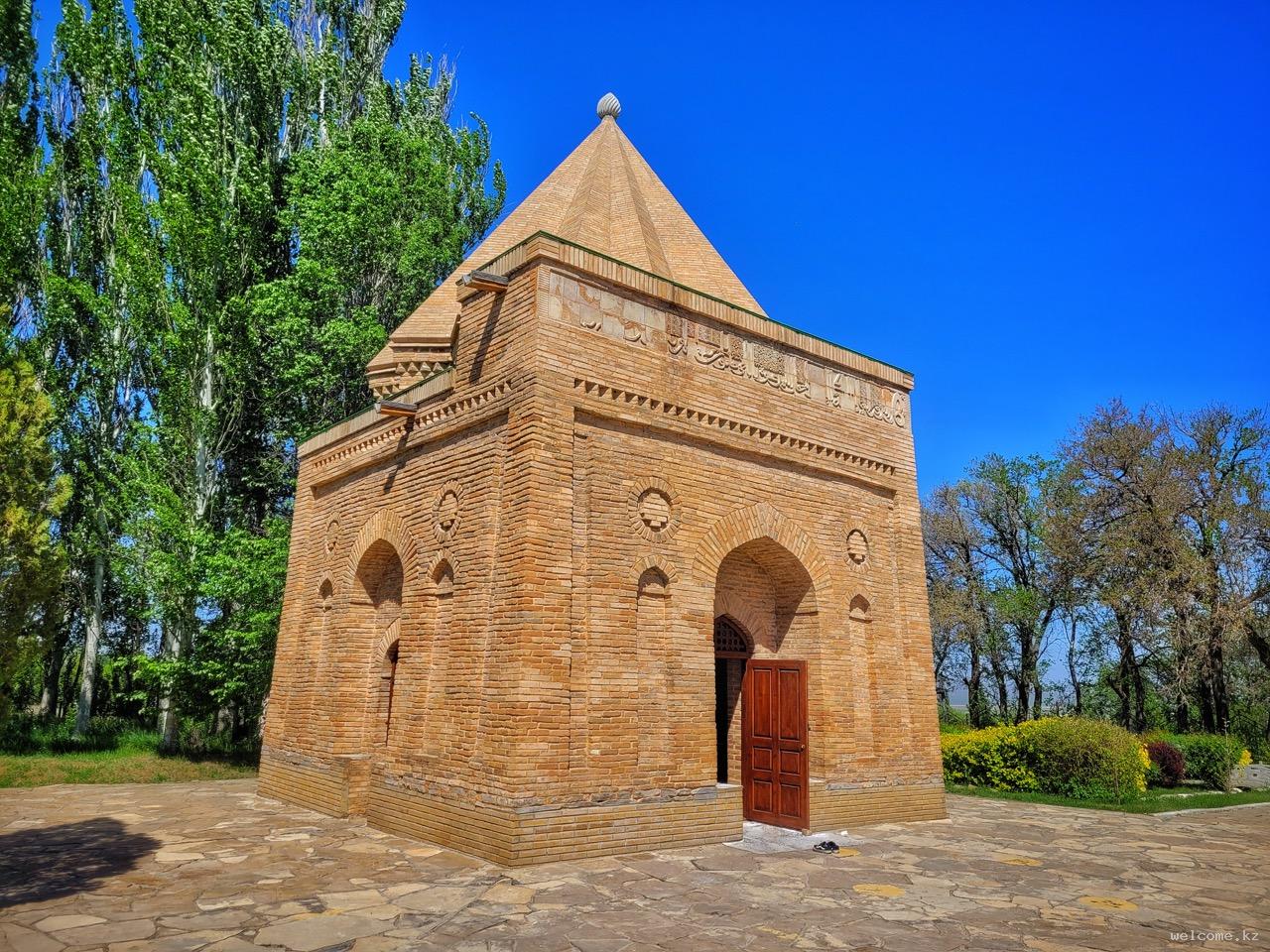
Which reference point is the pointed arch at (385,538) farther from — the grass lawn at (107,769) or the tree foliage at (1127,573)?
the tree foliage at (1127,573)

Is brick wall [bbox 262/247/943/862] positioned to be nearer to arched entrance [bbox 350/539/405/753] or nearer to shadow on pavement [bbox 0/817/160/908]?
arched entrance [bbox 350/539/405/753]

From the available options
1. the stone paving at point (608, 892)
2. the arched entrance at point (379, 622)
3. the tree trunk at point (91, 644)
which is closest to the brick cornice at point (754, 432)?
the arched entrance at point (379, 622)

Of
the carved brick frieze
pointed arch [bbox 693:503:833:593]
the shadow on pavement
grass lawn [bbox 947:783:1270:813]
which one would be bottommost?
grass lawn [bbox 947:783:1270:813]

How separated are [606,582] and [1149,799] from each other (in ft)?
34.7

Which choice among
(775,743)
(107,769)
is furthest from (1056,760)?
(107,769)

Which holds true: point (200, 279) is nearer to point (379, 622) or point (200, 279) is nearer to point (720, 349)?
Answer: point (379, 622)

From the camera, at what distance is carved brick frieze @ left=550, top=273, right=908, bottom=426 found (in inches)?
321

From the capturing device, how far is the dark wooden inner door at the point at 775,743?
900cm

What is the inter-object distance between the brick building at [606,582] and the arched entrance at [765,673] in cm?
3

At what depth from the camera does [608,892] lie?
601 centimetres

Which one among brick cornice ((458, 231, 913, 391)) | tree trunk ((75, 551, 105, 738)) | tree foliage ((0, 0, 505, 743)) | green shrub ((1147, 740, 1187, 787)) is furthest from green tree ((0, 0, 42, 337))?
green shrub ((1147, 740, 1187, 787))

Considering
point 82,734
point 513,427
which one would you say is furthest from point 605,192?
point 82,734

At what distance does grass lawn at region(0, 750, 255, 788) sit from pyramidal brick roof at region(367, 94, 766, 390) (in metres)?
7.44

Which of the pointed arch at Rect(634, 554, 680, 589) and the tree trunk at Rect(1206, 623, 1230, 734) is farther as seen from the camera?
the tree trunk at Rect(1206, 623, 1230, 734)
